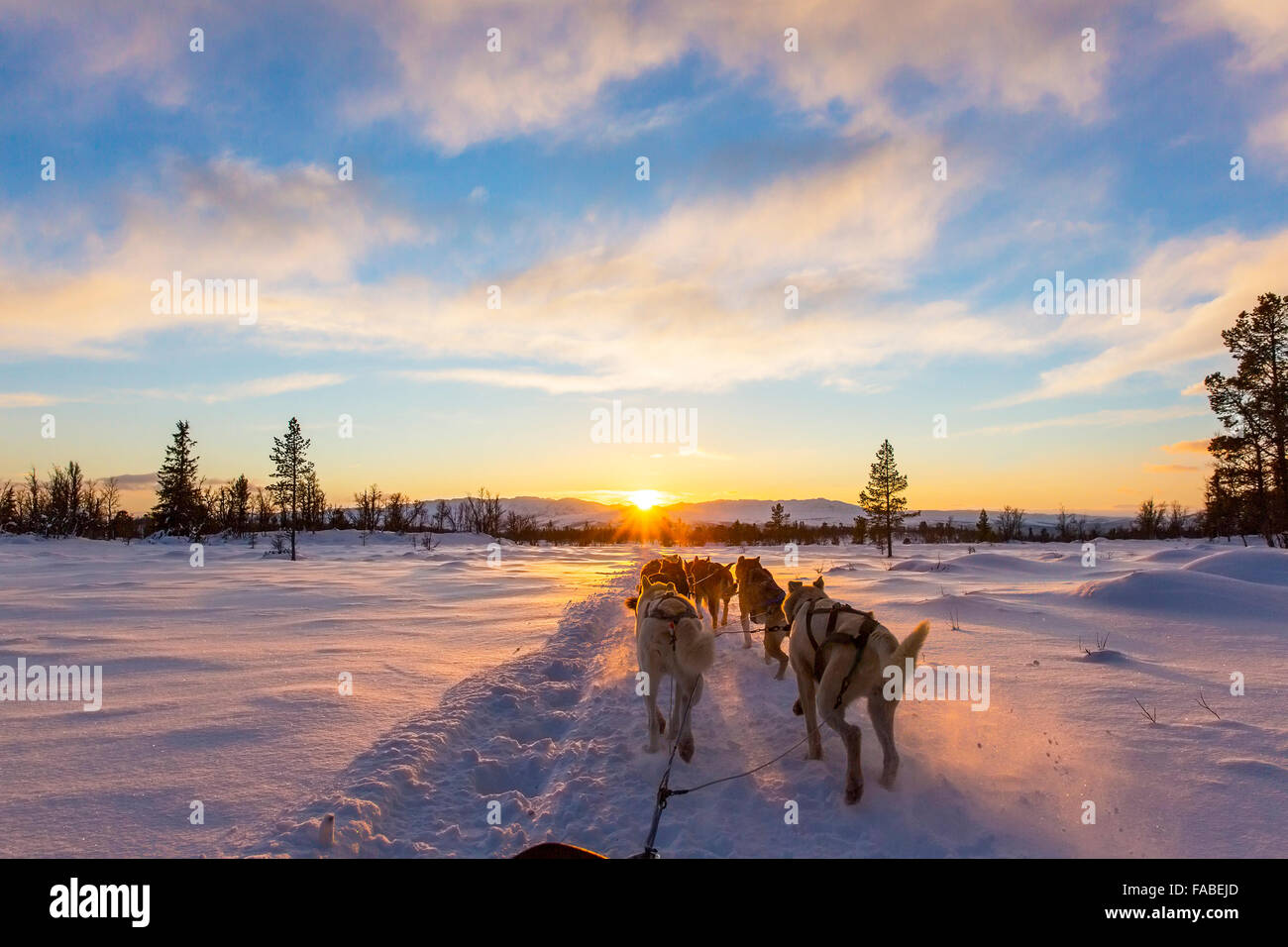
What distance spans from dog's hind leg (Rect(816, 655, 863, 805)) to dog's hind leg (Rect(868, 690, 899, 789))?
0.23 meters

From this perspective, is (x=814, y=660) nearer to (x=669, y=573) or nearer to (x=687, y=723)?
(x=687, y=723)

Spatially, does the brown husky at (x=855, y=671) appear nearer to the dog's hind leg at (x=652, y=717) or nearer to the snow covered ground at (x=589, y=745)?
the snow covered ground at (x=589, y=745)

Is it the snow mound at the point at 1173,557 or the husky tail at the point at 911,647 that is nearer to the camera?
the husky tail at the point at 911,647

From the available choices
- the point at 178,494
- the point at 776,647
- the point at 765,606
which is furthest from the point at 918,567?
the point at 178,494

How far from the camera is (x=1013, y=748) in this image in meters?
4.68

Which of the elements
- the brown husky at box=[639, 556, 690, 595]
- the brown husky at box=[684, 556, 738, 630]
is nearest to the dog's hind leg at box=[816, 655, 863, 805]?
the brown husky at box=[639, 556, 690, 595]

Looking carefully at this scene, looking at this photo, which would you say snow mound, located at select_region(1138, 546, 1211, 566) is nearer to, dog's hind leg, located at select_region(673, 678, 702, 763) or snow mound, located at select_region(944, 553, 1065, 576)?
snow mound, located at select_region(944, 553, 1065, 576)

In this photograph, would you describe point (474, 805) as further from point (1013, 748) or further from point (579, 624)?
point (579, 624)

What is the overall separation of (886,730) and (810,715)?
0.80m

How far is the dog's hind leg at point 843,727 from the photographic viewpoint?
3.97 m

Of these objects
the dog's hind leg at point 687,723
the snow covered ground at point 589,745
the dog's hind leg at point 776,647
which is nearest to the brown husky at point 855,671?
the snow covered ground at point 589,745

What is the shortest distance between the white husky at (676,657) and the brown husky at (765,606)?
2066 millimetres
